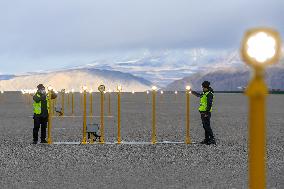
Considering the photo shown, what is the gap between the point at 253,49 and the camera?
362 cm

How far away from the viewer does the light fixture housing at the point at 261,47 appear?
360 cm

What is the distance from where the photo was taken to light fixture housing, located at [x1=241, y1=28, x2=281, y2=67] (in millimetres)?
3604

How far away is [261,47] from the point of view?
11.8 feet

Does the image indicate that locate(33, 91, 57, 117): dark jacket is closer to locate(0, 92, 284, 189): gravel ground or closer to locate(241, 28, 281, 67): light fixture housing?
locate(0, 92, 284, 189): gravel ground

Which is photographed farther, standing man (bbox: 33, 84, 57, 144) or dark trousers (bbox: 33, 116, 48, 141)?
dark trousers (bbox: 33, 116, 48, 141)

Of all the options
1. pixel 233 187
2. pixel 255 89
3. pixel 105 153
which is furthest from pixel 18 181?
pixel 255 89

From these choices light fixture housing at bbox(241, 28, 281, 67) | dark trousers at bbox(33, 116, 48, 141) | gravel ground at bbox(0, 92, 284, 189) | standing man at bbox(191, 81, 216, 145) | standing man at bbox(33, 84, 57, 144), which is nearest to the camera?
light fixture housing at bbox(241, 28, 281, 67)

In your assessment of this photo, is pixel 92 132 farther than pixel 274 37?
Yes

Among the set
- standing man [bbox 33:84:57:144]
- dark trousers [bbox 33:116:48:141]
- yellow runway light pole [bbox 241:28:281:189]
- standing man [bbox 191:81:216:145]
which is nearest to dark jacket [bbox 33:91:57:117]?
standing man [bbox 33:84:57:144]

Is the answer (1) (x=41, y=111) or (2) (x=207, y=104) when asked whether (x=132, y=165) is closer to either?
(2) (x=207, y=104)

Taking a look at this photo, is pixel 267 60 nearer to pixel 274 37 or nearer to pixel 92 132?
pixel 274 37

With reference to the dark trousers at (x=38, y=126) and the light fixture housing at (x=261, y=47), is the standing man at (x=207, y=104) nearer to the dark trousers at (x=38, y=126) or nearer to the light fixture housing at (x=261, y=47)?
the dark trousers at (x=38, y=126)

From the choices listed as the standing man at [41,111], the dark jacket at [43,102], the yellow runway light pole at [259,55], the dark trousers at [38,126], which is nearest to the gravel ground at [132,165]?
the dark trousers at [38,126]

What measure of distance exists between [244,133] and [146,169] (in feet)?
38.5
